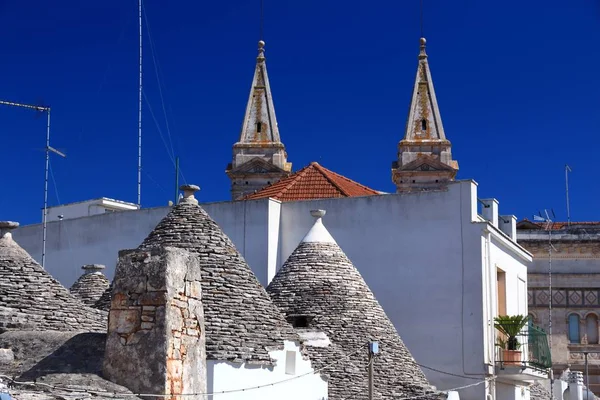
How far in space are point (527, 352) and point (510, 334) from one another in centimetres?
211

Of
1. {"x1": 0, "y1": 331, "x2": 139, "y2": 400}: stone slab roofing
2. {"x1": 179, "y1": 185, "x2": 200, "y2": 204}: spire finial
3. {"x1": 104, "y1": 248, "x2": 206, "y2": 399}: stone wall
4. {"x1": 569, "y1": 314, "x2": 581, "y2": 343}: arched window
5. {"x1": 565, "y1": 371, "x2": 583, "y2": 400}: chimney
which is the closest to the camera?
{"x1": 0, "y1": 331, "x2": 139, "y2": 400}: stone slab roofing

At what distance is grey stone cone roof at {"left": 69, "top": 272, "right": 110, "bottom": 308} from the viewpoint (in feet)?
67.2

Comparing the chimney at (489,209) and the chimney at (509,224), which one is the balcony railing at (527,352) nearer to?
the chimney at (489,209)

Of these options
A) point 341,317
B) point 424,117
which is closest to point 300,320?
point 341,317

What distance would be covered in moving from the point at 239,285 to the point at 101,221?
12060mm

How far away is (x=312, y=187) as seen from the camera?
26891 mm

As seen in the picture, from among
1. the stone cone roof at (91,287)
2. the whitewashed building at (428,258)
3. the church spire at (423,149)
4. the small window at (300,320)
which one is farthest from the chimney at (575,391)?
the church spire at (423,149)

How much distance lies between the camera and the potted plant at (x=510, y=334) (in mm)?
22016

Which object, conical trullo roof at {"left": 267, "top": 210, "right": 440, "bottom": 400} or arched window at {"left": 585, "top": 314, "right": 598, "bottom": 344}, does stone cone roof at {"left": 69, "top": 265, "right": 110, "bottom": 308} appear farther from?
arched window at {"left": 585, "top": 314, "right": 598, "bottom": 344}

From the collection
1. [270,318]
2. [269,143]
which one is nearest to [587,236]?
[269,143]

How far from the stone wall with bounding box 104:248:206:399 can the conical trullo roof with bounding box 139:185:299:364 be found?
380cm

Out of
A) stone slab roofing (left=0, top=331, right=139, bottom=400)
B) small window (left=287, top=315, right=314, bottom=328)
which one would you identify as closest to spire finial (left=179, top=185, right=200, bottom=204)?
small window (left=287, top=315, right=314, bottom=328)

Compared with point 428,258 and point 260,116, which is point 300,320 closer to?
point 428,258

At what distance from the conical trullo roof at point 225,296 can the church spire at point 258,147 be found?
2799cm
